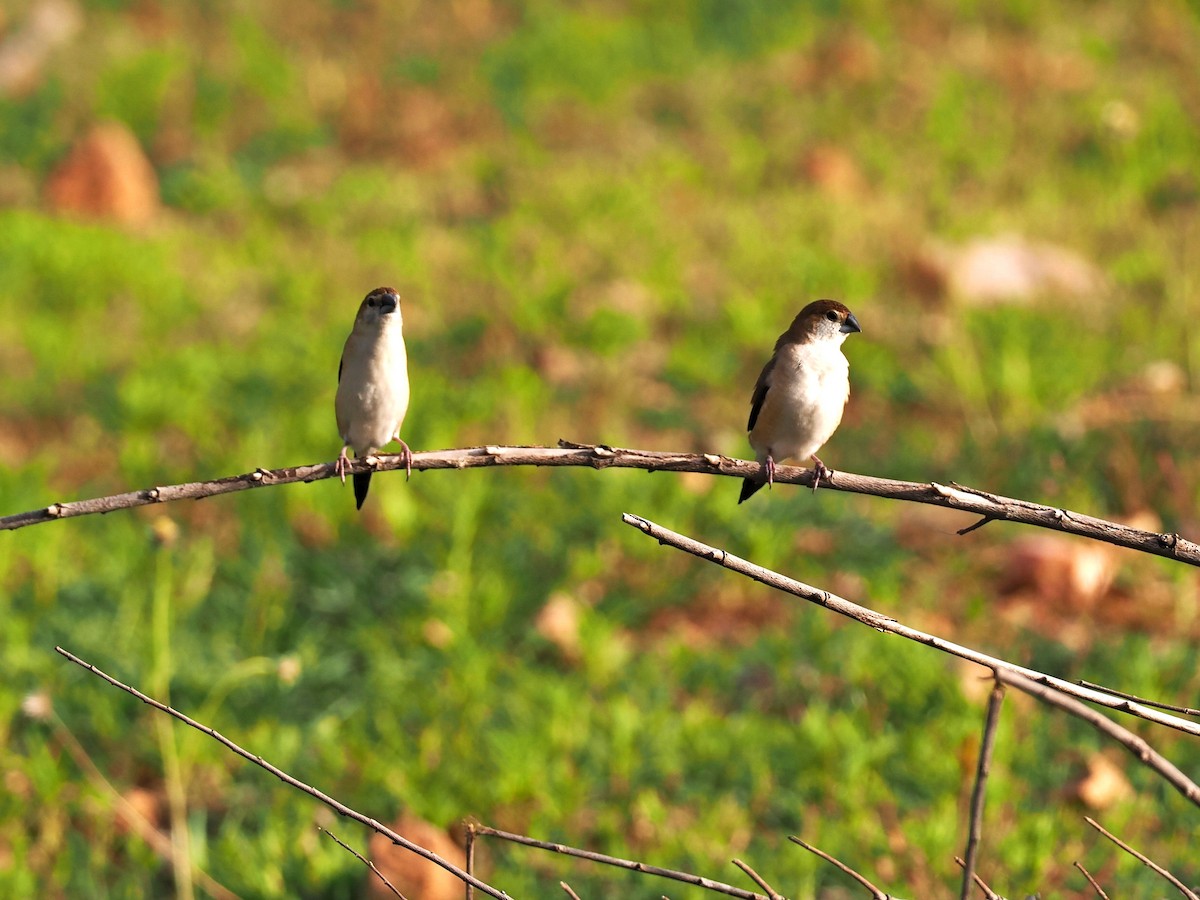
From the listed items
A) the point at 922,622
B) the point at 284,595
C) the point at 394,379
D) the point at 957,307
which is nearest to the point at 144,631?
the point at 284,595

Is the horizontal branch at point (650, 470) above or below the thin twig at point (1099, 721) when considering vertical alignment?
above

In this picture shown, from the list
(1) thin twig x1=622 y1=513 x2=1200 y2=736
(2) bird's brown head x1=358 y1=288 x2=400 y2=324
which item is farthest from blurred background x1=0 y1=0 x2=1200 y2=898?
(1) thin twig x1=622 y1=513 x2=1200 y2=736

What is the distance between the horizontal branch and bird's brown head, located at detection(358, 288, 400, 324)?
1.23 ft

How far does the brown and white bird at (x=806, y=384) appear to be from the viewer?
345 centimetres

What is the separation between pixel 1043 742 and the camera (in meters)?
4.65

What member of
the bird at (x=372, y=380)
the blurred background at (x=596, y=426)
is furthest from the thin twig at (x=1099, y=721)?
the blurred background at (x=596, y=426)

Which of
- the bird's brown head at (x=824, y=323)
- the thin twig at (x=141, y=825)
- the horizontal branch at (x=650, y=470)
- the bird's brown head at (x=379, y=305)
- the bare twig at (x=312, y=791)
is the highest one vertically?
the bird's brown head at (x=824, y=323)

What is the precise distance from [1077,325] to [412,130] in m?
5.69

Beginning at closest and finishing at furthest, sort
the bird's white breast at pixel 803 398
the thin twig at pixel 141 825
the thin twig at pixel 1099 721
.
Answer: the thin twig at pixel 1099 721
the bird's white breast at pixel 803 398
the thin twig at pixel 141 825

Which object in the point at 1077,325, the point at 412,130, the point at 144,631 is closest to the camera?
the point at 144,631

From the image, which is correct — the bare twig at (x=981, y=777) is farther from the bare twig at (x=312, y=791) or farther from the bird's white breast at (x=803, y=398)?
the bird's white breast at (x=803, y=398)

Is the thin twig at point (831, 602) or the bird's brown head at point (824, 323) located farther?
the bird's brown head at point (824, 323)

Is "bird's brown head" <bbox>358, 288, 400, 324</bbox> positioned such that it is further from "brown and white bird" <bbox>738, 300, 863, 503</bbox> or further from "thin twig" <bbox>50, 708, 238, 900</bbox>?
"thin twig" <bbox>50, 708, 238, 900</bbox>

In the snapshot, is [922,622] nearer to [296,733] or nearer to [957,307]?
[296,733]
